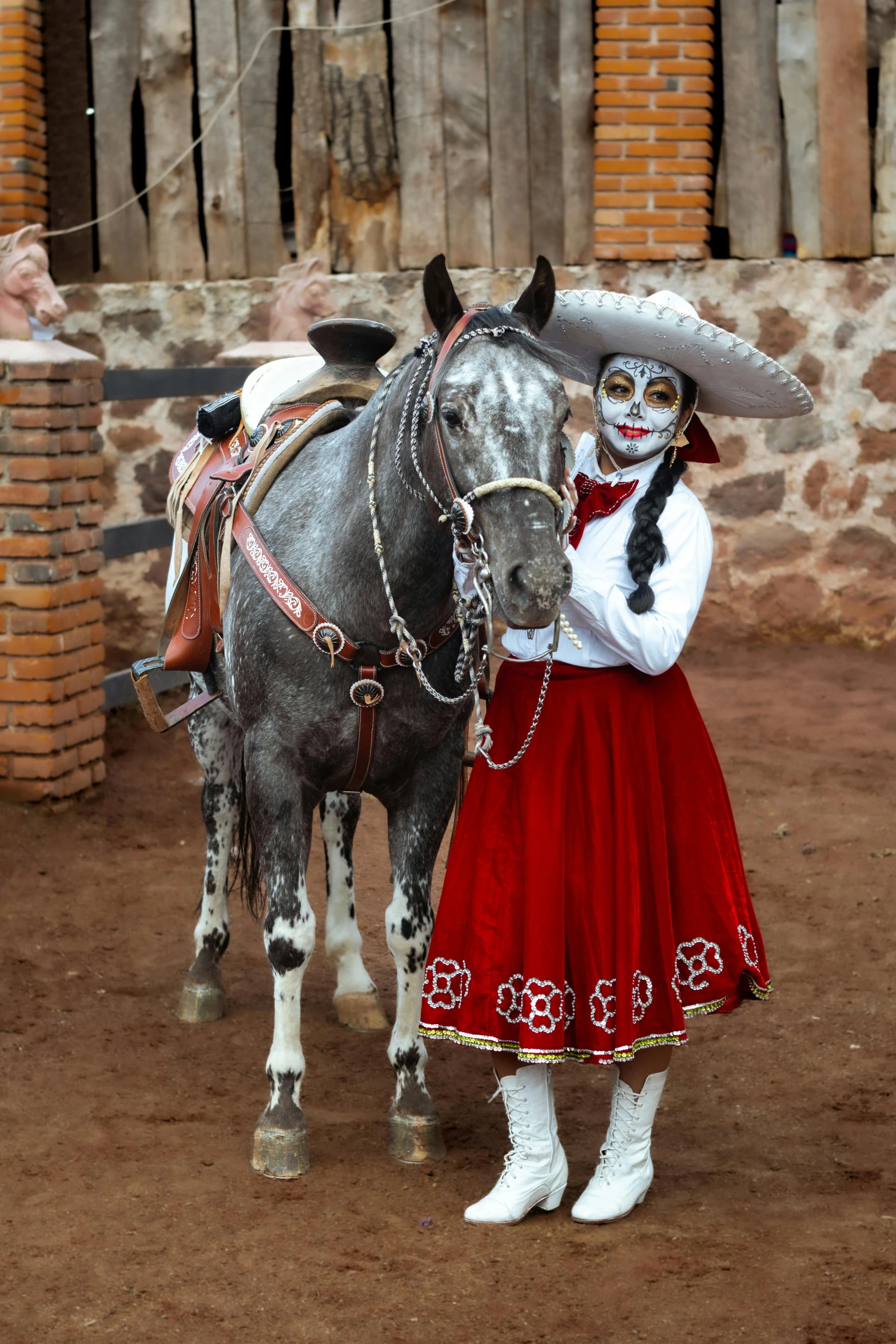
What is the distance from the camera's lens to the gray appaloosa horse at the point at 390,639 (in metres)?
2.76

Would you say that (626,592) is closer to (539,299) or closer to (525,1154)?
(539,299)

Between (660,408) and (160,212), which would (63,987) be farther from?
(160,212)

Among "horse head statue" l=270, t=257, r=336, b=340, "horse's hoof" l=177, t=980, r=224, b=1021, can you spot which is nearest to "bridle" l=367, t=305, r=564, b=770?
"horse's hoof" l=177, t=980, r=224, b=1021

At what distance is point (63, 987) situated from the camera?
458 centimetres

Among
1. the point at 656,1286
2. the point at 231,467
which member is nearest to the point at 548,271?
the point at 231,467

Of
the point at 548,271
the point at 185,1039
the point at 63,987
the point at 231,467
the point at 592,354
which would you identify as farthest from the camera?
the point at 63,987

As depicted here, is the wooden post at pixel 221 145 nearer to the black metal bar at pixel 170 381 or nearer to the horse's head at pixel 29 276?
the black metal bar at pixel 170 381

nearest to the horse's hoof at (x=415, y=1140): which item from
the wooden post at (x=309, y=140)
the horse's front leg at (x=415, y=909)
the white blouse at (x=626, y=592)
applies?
the horse's front leg at (x=415, y=909)

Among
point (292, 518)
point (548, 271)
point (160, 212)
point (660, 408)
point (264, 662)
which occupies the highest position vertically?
point (160, 212)

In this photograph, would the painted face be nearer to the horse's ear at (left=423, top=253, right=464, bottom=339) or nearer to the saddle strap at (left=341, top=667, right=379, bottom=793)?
the horse's ear at (left=423, top=253, right=464, bottom=339)

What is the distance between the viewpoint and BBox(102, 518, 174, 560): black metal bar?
6.82m

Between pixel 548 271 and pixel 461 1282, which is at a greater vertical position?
pixel 548 271

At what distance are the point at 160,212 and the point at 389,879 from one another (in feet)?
14.9

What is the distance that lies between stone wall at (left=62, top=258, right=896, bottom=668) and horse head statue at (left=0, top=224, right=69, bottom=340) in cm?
228
